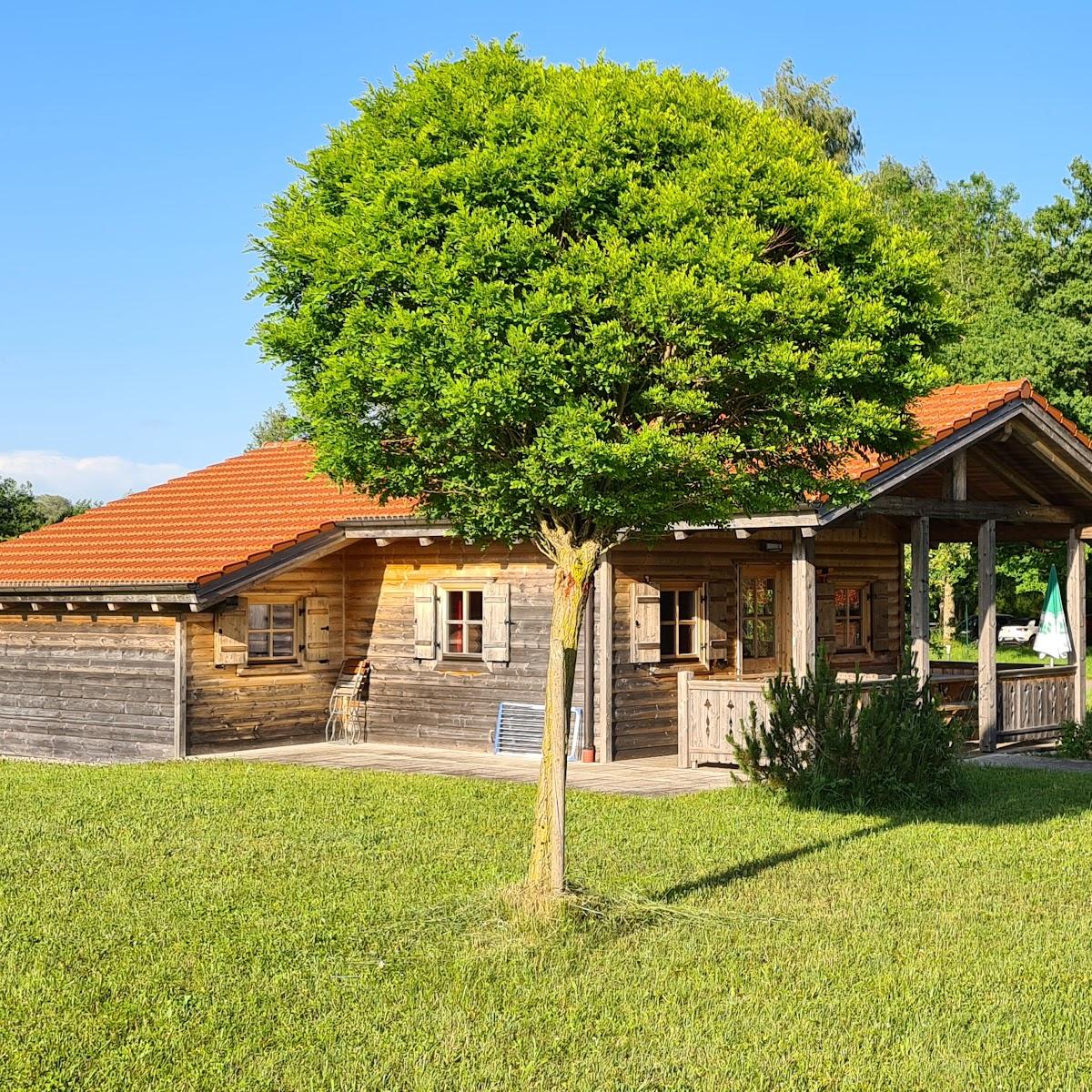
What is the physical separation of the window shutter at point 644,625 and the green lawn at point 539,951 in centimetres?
454

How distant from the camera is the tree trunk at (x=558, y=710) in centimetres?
884

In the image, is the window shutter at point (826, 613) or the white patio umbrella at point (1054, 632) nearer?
the white patio umbrella at point (1054, 632)

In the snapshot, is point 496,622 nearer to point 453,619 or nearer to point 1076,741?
point 453,619

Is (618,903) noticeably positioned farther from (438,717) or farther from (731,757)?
(438,717)

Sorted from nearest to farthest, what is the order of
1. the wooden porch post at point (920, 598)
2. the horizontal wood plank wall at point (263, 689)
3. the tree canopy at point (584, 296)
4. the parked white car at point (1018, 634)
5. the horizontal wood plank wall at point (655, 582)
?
1. the tree canopy at point (584, 296)
2. the wooden porch post at point (920, 598)
3. the horizontal wood plank wall at point (655, 582)
4. the horizontal wood plank wall at point (263, 689)
5. the parked white car at point (1018, 634)

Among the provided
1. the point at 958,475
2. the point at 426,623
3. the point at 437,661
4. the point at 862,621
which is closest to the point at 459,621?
the point at 426,623

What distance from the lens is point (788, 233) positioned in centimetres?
912

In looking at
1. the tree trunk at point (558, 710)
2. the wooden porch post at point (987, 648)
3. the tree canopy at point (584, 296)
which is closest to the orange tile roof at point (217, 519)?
the wooden porch post at point (987, 648)

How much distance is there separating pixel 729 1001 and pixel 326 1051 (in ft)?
6.72

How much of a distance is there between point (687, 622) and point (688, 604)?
241 mm

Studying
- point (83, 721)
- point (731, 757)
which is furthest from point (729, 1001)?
point (83, 721)

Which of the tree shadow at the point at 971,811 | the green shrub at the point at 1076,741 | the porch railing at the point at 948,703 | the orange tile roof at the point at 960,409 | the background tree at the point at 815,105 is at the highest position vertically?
A: the background tree at the point at 815,105

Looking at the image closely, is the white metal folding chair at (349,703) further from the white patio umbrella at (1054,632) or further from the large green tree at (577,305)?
the large green tree at (577,305)

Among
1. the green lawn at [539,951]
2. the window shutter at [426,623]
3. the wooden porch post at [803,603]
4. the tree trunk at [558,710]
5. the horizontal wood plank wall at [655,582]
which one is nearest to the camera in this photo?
the green lawn at [539,951]
